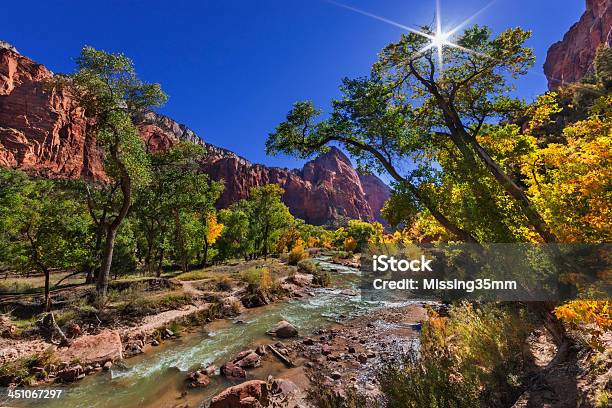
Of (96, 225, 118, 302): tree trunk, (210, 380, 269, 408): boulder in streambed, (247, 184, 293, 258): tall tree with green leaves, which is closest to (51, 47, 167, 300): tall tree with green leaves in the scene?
(96, 225, 118, 302): tree trunk

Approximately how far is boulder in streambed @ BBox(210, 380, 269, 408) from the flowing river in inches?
40.3

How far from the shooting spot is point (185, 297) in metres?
17.5

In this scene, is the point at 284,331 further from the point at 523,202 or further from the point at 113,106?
the point at 113,106

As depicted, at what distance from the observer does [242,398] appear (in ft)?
24.2

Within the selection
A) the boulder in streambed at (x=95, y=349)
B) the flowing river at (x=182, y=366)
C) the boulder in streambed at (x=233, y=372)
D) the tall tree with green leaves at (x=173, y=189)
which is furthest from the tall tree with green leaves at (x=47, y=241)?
the boulder in streambed at (x=233, y=372)

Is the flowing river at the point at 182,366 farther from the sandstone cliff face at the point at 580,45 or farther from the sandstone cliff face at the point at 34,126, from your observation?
the sandstone cliff face at the point at 580,45

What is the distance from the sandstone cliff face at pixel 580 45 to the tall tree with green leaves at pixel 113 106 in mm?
120120

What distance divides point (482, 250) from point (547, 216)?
1.89 meters

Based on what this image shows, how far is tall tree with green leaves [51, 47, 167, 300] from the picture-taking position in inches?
592

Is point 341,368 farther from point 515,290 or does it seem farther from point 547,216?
point 547,216

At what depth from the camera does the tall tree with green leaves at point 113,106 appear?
1504 centimetres

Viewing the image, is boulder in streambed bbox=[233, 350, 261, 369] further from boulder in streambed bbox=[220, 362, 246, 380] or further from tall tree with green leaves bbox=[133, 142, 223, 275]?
tall tree with green leaves bbox=[133, 142, 223, 275]

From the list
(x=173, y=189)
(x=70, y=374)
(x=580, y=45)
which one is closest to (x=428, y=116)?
(x=70, y=374)

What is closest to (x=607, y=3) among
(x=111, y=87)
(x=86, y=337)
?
(x=111, y=87)
